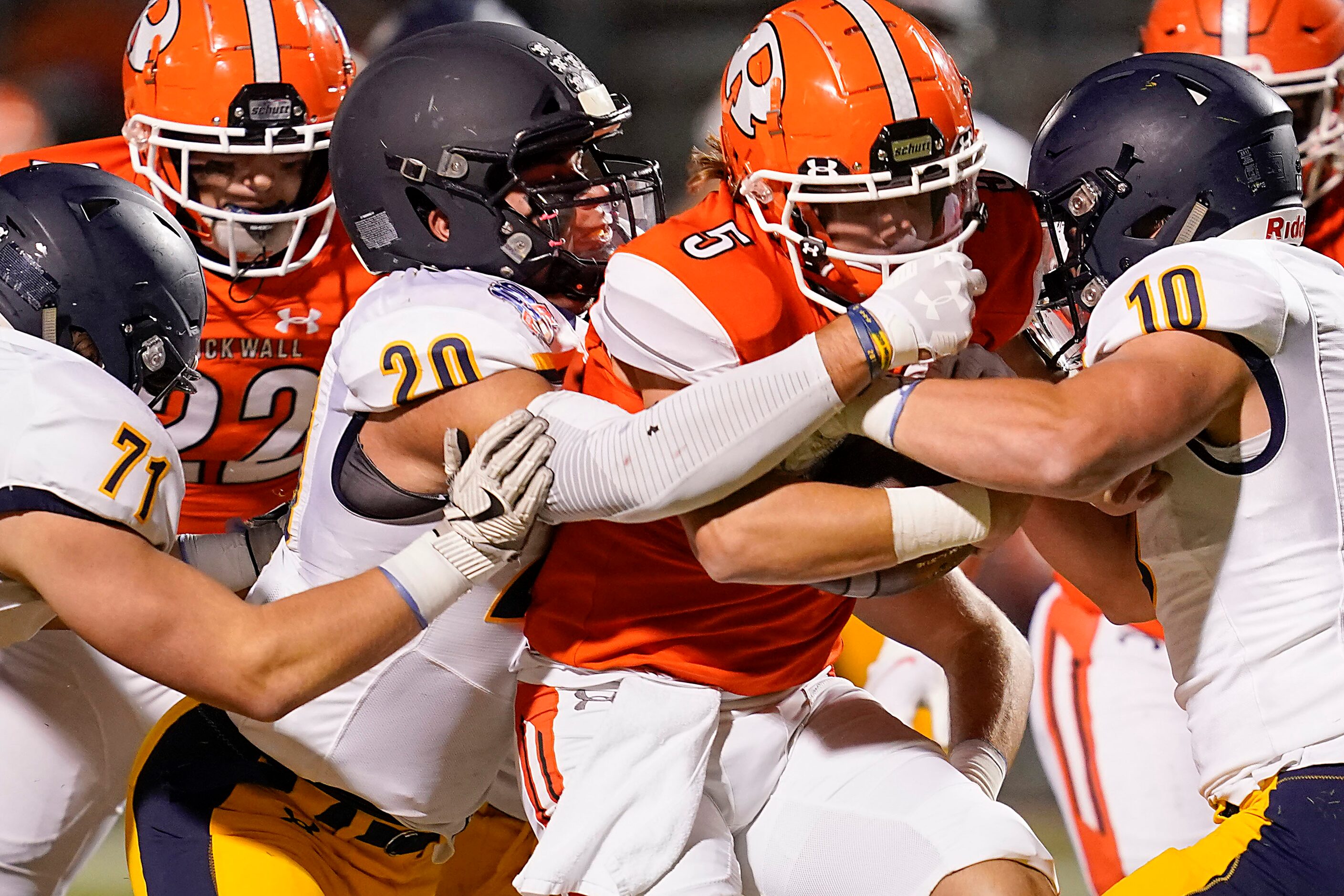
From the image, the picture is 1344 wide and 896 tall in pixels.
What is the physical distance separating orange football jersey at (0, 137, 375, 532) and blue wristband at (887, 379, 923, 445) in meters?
1.90

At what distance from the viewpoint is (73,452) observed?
2084mm

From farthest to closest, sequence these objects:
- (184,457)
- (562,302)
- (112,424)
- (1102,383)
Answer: (184,457) < (562,302) < (112,424) < (1102,383)

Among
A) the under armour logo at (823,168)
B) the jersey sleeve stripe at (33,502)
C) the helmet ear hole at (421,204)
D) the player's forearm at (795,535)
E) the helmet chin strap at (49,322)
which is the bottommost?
the player's forearm at (795,535)

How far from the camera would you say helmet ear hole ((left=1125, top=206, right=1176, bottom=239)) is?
243 centimetres

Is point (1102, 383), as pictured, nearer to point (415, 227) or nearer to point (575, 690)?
point (575, 690)

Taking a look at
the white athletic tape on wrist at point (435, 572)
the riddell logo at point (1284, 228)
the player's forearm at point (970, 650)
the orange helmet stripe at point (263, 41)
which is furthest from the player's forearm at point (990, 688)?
the orange helmet stripe at point (263, 41)

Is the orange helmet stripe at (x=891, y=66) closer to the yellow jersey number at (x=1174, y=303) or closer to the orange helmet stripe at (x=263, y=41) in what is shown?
the yellow jersey number at (x=1174, y=303)

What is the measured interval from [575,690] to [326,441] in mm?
648

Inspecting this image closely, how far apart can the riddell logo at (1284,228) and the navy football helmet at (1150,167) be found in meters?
0.02

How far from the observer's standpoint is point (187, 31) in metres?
3.60

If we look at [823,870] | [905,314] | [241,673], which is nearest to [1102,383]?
[905,314]

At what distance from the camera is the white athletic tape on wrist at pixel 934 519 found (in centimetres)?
211

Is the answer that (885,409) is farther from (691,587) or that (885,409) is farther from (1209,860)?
(1209,860)

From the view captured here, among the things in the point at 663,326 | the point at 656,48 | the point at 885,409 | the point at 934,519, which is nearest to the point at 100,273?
the point at 663,326
